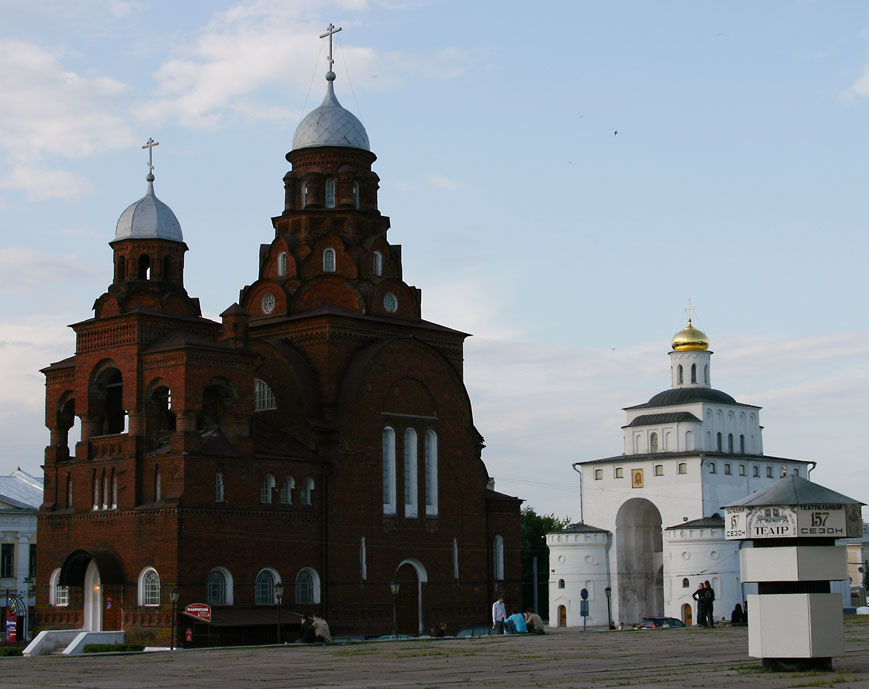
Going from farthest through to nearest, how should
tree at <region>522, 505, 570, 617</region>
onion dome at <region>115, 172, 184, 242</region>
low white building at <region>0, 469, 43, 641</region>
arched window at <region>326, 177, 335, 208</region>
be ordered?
1. tree at <region>522, 505, 570, 617</region>
2. low white building at <region>0, 469, 43, 641</region>
3. arched window at <region>326, 177, 335, 208</region>
4. onion dome at <region>115, 172, 184, 242</region>

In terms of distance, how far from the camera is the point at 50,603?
41.0 m

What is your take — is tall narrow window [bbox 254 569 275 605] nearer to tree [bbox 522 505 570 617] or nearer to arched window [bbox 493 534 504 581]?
arched window [bbox 493 534 504 581]

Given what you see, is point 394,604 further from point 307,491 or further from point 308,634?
point 308,634

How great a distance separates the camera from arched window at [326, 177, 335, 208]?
4838 cm

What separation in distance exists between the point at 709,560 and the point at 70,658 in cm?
4507

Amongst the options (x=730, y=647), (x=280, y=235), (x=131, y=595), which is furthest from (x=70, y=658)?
(x=280, y=235)

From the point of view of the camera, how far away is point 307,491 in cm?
4122

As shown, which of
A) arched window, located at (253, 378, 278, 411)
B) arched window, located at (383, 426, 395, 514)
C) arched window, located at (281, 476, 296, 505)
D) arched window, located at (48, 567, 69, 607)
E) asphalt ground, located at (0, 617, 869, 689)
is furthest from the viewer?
arched window, located at (253, 378, 278, 411)

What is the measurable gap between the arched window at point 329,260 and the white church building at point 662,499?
98.3 feet

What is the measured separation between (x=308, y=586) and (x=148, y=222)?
496 inches

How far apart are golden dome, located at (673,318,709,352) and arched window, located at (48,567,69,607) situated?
156 ft

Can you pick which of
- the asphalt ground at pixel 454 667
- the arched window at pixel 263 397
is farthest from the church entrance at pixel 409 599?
the asphalt ground at pixel 454 667

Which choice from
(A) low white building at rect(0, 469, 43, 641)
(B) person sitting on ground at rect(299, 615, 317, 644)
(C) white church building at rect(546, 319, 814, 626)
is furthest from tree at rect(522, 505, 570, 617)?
(B) person sitting on ground at rect(299, 615, 317, 644)

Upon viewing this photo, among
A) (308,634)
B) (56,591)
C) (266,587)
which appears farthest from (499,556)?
(56,591)
